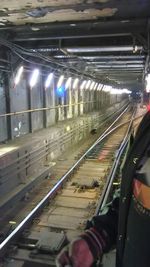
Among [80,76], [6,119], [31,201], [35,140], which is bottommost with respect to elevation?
[31,201]

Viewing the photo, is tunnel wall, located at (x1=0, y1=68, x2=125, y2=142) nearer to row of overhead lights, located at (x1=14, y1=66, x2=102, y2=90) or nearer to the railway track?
row of overhead lights, located at (x1=14, y1=66, x2=102, y2=90)

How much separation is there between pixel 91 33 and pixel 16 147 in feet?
11.5

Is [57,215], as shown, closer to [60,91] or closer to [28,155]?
[28,155]

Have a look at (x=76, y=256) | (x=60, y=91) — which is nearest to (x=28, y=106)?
(x=60, y=91)

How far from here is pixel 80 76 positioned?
707 inches

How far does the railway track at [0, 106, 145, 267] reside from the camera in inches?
222

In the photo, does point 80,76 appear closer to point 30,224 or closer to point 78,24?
point 78,24

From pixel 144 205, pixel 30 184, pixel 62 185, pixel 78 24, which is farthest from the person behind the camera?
pixel 62 185

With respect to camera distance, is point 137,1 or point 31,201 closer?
point 137,1

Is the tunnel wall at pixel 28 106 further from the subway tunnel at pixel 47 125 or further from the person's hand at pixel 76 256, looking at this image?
the person's hand at pixel 76 256

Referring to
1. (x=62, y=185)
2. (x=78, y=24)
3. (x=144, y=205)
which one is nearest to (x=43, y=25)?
(x=78, y=24)

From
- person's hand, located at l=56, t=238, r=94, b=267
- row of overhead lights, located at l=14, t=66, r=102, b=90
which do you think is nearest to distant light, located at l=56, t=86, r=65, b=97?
row of overhead lights, located at l=14, t=66, r=102, b=90

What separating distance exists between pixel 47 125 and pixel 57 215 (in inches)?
273

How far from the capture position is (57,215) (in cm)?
752
